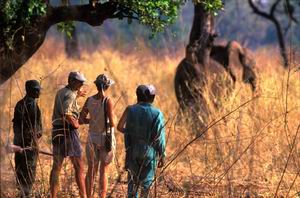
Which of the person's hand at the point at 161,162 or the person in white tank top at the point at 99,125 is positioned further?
the person in white tank top at the point at 99,125

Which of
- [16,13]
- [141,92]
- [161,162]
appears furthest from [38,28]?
[161,162]

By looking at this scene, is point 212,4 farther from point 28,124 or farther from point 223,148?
point 28,124

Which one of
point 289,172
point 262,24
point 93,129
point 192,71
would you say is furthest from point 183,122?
point 262,24

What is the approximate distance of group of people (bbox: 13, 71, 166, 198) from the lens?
6680 millimetres

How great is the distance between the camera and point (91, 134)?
23.4 feet

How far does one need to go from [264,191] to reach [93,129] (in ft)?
7.30

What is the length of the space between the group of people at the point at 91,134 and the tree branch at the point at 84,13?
52.2 inches

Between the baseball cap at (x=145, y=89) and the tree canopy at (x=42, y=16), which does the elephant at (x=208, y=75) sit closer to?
the tree canopy at (x=42, y=16)

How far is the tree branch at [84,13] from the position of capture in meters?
8.16

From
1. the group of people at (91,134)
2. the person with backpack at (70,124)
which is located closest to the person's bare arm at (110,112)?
the group of people at (91,134)

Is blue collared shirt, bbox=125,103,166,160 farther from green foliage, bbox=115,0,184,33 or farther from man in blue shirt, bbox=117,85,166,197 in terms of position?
green foliage, bbox=115,0,184,33

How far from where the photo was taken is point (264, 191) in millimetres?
8336

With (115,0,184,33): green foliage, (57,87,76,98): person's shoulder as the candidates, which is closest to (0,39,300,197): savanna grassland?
(57,87,76,98): person's shoulder

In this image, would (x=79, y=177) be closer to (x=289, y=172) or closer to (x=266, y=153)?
(x=289, y=172)
